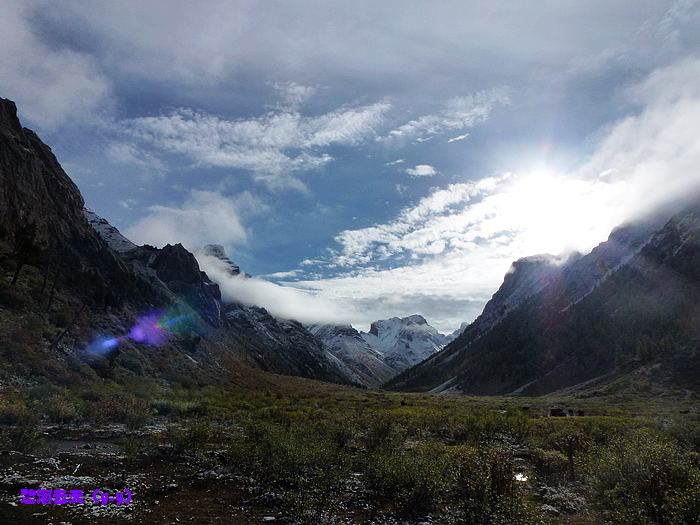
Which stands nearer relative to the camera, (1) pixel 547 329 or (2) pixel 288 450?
(2) pixel 288 450

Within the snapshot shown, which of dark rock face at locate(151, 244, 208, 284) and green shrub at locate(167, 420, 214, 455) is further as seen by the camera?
dark rock face at locate(151, 244, 208, 284)

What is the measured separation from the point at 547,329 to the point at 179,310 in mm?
146576

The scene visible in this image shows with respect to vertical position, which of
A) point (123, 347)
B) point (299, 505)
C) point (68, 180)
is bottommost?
point (299, 505)

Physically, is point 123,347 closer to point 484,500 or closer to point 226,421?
point 226,421

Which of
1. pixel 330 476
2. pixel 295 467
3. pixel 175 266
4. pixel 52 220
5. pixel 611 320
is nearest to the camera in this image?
pixel 330 476

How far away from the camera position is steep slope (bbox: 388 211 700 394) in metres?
118

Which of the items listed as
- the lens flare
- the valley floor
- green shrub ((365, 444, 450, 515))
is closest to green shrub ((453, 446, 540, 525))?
the valley floor

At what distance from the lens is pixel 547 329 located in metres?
178

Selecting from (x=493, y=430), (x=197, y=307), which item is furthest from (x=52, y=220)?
(x=493, y=430)

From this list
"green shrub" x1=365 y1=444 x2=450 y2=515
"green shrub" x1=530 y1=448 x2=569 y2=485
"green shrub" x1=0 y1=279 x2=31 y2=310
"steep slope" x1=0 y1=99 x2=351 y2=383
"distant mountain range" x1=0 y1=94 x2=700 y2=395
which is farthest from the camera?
"distant mountain range" x1=0 y1=94 x2=700 y2=395

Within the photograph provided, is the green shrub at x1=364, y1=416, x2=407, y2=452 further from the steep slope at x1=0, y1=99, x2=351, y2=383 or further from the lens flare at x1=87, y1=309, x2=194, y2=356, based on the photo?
the lens flare at x1=87, y1=309, x2=194, y2=356

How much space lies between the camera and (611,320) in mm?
142875

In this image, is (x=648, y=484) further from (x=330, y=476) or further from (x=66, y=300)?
(x=66, y=300)

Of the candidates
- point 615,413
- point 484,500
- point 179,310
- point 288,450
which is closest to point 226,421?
point 288,450
